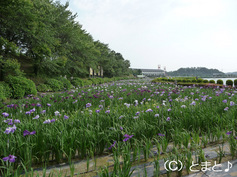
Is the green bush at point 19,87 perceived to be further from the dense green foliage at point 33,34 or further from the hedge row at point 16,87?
the dense green foliage at point 33,34

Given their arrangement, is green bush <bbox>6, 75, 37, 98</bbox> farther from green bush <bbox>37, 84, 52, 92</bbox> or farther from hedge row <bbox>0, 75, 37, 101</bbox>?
green bush <bbox>37, 84, 52, 92</bbox>

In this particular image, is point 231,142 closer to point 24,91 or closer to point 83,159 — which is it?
point 83,159

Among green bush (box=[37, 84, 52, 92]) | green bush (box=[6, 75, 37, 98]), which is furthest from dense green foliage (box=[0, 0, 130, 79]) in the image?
green bush (box=[37, 84, 52, 92])

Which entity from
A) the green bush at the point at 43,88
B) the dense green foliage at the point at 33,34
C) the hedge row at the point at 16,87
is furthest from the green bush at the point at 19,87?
the green bush at the point at 43,88

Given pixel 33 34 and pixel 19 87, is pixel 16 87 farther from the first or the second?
pixel 33 34

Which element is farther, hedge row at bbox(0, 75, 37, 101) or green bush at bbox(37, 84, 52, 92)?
green bush at bbox(37, 84, 52, 92)

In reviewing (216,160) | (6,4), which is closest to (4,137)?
(216,160)

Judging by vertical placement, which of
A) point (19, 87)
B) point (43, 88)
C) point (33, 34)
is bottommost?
point (43, 88)

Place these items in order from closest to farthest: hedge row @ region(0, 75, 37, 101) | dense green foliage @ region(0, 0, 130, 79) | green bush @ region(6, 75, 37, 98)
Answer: hedge row @ region(0, 75, 37, 101), green bush @ region(6, 75, 37, 98), dense green foliage @ region(0, 0, 130, 79)

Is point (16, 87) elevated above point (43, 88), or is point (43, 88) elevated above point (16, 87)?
point (16, 87)

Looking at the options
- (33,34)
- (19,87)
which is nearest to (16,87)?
(19,87)

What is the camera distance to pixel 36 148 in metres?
2.21

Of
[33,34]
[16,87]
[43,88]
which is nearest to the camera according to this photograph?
[16,87]

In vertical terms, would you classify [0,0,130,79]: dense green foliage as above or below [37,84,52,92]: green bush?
above
